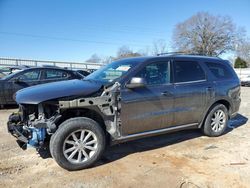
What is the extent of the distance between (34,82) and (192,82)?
19.1 ft

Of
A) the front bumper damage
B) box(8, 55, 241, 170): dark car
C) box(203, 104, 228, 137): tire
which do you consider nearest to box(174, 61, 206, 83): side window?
box(8, 55, 241, 170): dark car

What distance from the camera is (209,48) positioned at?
46.8 metres

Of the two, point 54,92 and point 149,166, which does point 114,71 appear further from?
point 149,166

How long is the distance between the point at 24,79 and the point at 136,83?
5.76 metres

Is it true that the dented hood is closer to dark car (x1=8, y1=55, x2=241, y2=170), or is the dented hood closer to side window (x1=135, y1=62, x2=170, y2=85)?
dark car (x1=8, y1=55, x2=241, y2=170)

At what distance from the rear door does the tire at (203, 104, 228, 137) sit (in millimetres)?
321

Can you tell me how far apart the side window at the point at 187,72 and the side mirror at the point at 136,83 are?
3.01 feet

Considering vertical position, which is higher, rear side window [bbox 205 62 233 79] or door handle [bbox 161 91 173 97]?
rear side window [bbox 205 62 233 79]

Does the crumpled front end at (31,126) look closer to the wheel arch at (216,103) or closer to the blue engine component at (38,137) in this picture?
the blue engine component at (38,137)

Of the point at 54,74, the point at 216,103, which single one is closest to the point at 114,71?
the point at 216,103

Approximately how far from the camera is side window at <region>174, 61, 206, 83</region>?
443 cm

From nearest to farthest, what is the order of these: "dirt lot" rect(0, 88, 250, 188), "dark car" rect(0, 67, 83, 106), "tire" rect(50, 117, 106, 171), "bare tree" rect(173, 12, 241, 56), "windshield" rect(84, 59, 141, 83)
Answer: "dirt lot" rect(0, 88, 250, 188)
"tire" rect(50, 117, 106, 171)
"windshield" rect(84, 59, 141, 83)
"dark car" rect(0, 67, 83, 106)
"bare tree" rect(173, 12, 241, 56)

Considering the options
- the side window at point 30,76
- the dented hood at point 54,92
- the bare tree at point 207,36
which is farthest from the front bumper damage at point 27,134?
the bare tree at point 207,36

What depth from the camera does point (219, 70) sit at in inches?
205
